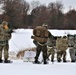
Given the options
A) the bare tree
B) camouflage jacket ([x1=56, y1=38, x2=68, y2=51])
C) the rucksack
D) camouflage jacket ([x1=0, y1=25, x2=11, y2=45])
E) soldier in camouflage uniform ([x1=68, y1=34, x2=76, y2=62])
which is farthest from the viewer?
the bare tree

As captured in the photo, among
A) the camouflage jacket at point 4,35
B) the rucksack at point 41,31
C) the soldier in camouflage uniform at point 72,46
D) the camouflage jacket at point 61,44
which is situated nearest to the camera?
the rucksack at point 41,31

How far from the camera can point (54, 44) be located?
46.6 feet

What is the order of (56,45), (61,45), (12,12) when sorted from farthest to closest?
(12,12) < (56,45) < (61,45)

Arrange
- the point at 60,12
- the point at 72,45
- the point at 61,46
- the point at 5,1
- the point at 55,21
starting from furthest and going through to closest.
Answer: the point at 60,12 → the point at 55,21 → the point at 5,1 → the point at 72,45 → the point at 61,46

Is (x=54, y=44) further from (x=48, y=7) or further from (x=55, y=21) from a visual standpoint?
(x=48, y=7)

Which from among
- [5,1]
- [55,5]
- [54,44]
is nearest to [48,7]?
[55,5]

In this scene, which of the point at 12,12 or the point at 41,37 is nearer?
the point at 41,37

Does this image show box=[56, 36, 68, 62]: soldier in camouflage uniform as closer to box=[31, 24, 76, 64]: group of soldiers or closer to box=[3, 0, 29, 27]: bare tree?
box=[31, 24, 76, 64]: group of soldiers

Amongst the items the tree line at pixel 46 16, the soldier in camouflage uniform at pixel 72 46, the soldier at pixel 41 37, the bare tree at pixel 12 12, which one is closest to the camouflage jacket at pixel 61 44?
the soldier in camouflage uniform at pixel 72 46

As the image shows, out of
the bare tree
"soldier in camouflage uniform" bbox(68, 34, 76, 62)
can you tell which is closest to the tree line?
the bare tree

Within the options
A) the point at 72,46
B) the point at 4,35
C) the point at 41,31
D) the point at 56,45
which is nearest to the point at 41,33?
the point at 41,31

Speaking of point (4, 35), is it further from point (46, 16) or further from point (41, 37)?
point (46, 16)

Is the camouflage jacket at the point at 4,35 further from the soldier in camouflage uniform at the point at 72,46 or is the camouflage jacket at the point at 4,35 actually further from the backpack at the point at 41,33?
the soldier in camouflage uniform at the point at 72,46

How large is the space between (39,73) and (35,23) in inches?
2904
